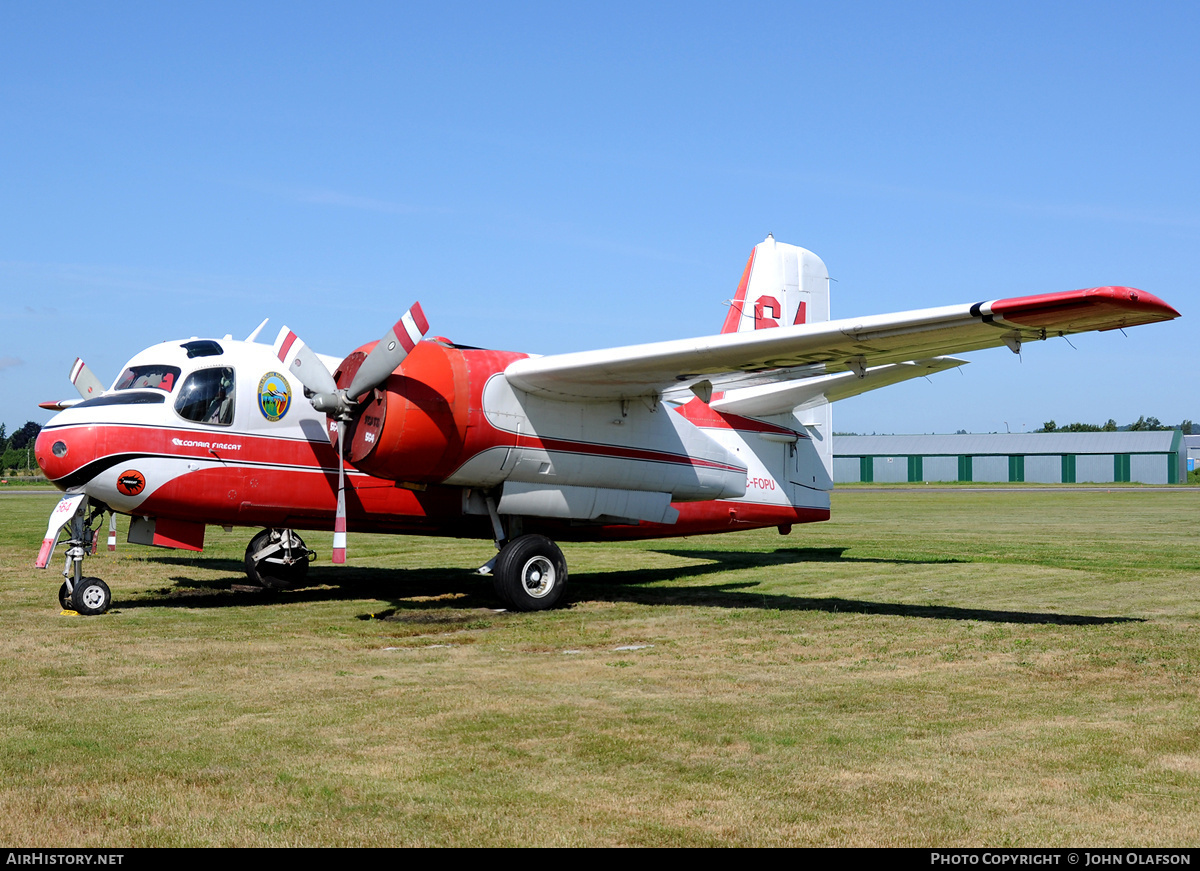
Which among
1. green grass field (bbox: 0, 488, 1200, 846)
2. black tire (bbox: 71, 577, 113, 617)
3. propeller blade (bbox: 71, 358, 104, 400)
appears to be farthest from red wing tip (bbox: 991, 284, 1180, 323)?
propeller blade (bbox: 71, 358, 104, 400)

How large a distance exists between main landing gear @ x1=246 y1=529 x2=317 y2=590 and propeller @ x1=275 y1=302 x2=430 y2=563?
391 cm

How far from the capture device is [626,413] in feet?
52.0

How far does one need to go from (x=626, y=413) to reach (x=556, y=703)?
7855 millimetres

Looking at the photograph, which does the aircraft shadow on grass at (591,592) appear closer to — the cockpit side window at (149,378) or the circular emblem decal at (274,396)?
the circular emblem decal at (274,396)

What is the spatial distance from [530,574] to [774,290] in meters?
8.74

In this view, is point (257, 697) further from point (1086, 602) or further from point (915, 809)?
point (1086, 602)

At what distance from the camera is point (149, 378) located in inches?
564

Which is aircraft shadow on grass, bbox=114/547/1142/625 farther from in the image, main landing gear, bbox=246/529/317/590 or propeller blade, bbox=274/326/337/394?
propeller blade, bbox=274/326/337/394

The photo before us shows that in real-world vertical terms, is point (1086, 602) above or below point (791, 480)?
below

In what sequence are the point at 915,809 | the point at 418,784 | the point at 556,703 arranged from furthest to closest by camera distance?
the point at 556,703 < the point at 418,784 < the point at 915,809

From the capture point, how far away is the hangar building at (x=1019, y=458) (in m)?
84.4

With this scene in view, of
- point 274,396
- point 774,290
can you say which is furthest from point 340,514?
point 774,290

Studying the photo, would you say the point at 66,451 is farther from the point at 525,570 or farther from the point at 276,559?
the point at 525,570
